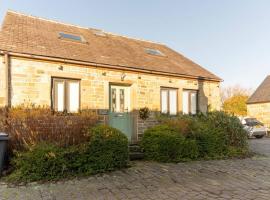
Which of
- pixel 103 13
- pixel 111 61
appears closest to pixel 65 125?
pixel 111 61

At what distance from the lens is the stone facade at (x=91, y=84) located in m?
8.70

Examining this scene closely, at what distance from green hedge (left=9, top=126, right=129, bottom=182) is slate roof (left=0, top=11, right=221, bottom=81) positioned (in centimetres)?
403

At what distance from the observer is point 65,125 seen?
7.62 meters

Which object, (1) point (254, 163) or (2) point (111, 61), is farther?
(2) point (111, 61)

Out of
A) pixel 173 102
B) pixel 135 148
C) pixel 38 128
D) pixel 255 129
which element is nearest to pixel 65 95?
pixel 38 128

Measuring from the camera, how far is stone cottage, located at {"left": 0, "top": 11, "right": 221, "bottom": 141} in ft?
29.0

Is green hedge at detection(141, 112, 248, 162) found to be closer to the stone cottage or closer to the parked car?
the stone cottage

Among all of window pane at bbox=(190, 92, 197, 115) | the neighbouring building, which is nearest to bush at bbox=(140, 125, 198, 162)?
window pane at bbox=(190, 92, 197, 115)

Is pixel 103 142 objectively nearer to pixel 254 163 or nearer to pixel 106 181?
pixel 106 181

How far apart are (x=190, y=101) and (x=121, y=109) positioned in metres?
4.30

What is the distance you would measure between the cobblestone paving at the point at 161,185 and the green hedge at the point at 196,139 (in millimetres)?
829

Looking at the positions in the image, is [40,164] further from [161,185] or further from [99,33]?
[99,33]

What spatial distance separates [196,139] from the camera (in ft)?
31.7

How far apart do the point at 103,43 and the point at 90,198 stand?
9436 mm
